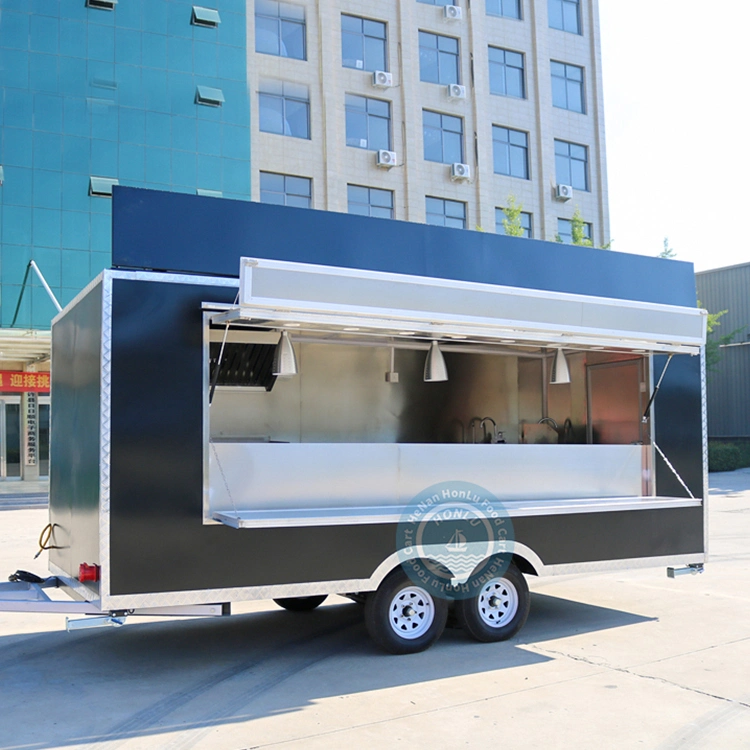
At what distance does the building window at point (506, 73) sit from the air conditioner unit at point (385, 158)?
5.68 m

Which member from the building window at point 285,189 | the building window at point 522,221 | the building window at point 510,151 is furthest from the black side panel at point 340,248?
the building window at point 510,151

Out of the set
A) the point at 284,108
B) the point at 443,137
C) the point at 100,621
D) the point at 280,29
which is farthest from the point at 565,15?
the point at 100,621

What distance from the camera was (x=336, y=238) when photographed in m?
7.24

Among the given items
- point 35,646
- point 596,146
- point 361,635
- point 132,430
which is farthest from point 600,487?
point 596,146

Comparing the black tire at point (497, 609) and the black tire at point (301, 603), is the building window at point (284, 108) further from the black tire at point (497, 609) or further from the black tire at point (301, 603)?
the black tire at point (497, 609)

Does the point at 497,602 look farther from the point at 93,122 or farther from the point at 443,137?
the point at 443,137

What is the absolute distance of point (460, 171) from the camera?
1190 inches

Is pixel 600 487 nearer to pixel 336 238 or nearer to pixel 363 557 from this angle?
pixel 363 557

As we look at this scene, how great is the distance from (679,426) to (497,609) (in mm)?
2832

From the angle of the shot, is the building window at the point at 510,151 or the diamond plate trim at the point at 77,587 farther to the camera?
the building window at the point at 510,151

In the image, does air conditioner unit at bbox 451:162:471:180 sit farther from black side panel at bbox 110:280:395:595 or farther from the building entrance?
black side panel at bbox 110:280:395:595

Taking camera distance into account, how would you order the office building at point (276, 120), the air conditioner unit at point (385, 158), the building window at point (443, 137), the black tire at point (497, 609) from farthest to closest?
the building window at point (443, 137), the air conditioner unit at point (385, 158), the office building at point (276, 120), the black tire at point (497, 609)

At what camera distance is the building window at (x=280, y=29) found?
1096 inches

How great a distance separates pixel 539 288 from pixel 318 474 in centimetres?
269
